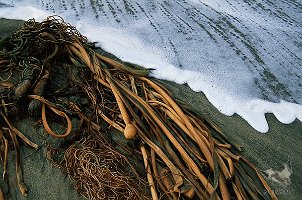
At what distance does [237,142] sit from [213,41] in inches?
45.3

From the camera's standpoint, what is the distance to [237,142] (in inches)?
75.3

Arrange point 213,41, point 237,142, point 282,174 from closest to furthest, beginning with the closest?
point 282,174 → point 237,142 → point 213,41

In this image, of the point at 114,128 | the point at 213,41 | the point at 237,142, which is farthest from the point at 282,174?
the point at 213,41

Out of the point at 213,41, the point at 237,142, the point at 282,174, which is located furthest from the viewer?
the point at 213,41

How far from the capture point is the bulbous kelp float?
5.08 feet

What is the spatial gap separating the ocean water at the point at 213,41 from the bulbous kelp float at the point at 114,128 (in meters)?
0.42

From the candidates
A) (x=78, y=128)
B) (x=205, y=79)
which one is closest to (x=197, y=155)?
(x=78, y=128)

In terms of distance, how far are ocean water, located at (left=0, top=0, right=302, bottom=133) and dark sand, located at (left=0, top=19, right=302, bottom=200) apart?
7 centimetres

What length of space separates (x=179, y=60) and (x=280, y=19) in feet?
4.22

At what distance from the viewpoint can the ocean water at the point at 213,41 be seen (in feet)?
7.64

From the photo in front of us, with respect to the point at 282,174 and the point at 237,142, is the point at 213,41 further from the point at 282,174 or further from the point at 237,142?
the point at 282,174

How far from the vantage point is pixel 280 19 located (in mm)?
3242

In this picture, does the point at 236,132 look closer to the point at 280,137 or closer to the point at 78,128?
the point at 280,137

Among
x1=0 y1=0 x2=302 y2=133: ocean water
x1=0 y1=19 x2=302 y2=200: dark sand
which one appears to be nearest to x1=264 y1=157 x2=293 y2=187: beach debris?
x1=0 y1=19 x2=302 y2=200: dark sand
